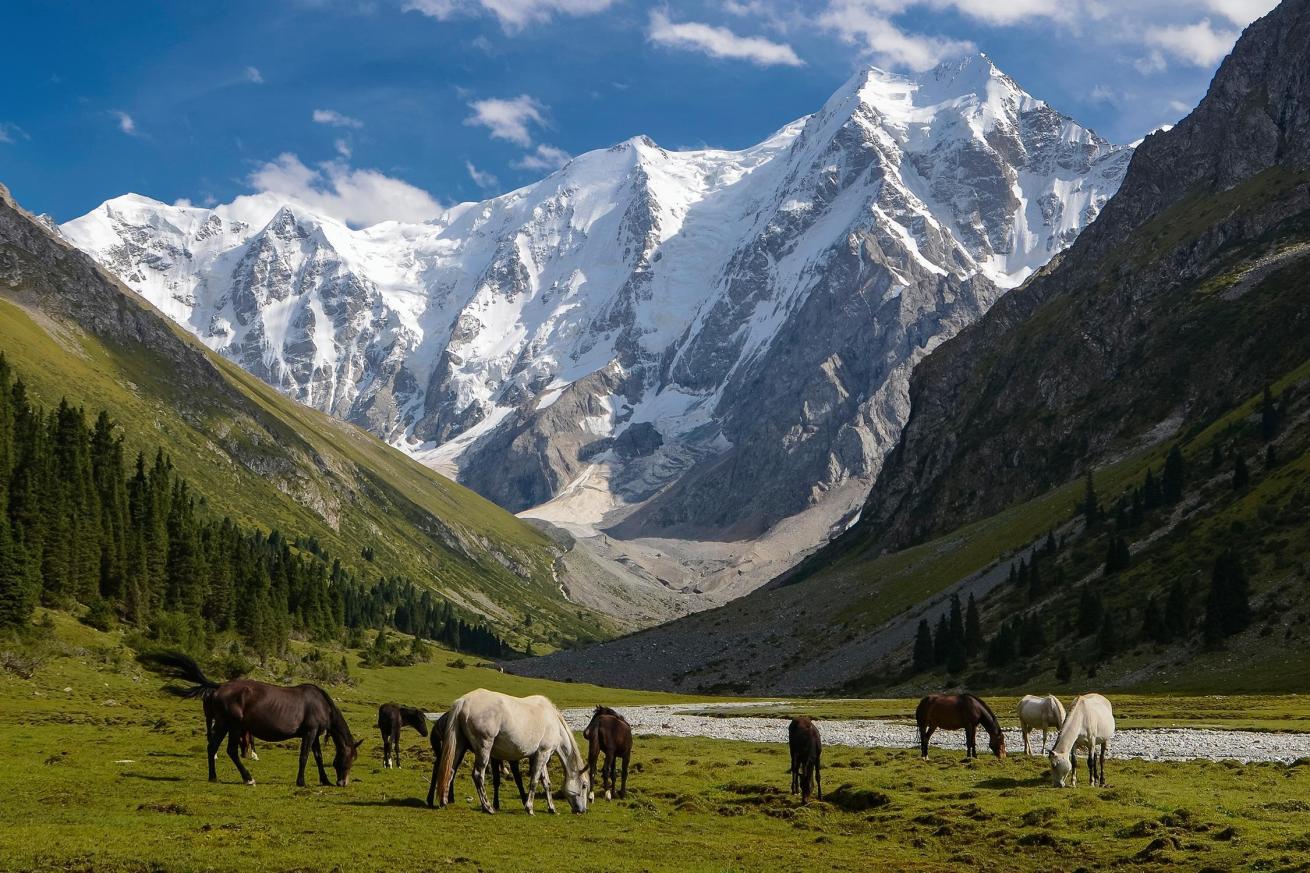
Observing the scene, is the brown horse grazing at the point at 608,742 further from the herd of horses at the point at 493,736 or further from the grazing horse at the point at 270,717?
the grazing horse at the point at 270,717

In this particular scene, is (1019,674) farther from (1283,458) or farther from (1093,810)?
(1093,810)

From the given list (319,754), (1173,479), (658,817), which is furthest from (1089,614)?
(319,754)

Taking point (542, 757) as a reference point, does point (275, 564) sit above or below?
above

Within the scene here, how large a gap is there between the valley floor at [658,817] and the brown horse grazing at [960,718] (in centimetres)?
96

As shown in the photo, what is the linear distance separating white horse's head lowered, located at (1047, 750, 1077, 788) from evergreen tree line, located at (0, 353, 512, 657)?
208 ft

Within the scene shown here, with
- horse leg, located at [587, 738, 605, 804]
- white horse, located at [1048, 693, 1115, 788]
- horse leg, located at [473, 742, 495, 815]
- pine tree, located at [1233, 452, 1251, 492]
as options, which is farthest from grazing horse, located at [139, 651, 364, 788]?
pine tree, located at [1233, 452, 1251, 492]

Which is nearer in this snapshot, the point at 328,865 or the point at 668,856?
the point at 328,865

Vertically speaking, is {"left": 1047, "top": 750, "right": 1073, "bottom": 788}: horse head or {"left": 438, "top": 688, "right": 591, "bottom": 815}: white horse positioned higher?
{"left": 438, "top": 688, "right": 591, "bottom": 815}: white horse

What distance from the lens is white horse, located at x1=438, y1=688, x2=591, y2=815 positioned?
31.0 metres

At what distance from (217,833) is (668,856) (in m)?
10.3

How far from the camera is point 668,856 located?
26.8m

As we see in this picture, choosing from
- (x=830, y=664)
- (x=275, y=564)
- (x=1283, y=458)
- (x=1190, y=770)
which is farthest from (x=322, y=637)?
(x=1283, y=458)

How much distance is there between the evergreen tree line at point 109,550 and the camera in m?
86.9

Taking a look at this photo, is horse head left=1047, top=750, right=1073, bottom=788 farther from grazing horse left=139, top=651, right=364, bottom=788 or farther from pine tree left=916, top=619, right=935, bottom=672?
pine tree left=916, top=619, right=935, bottom=672
